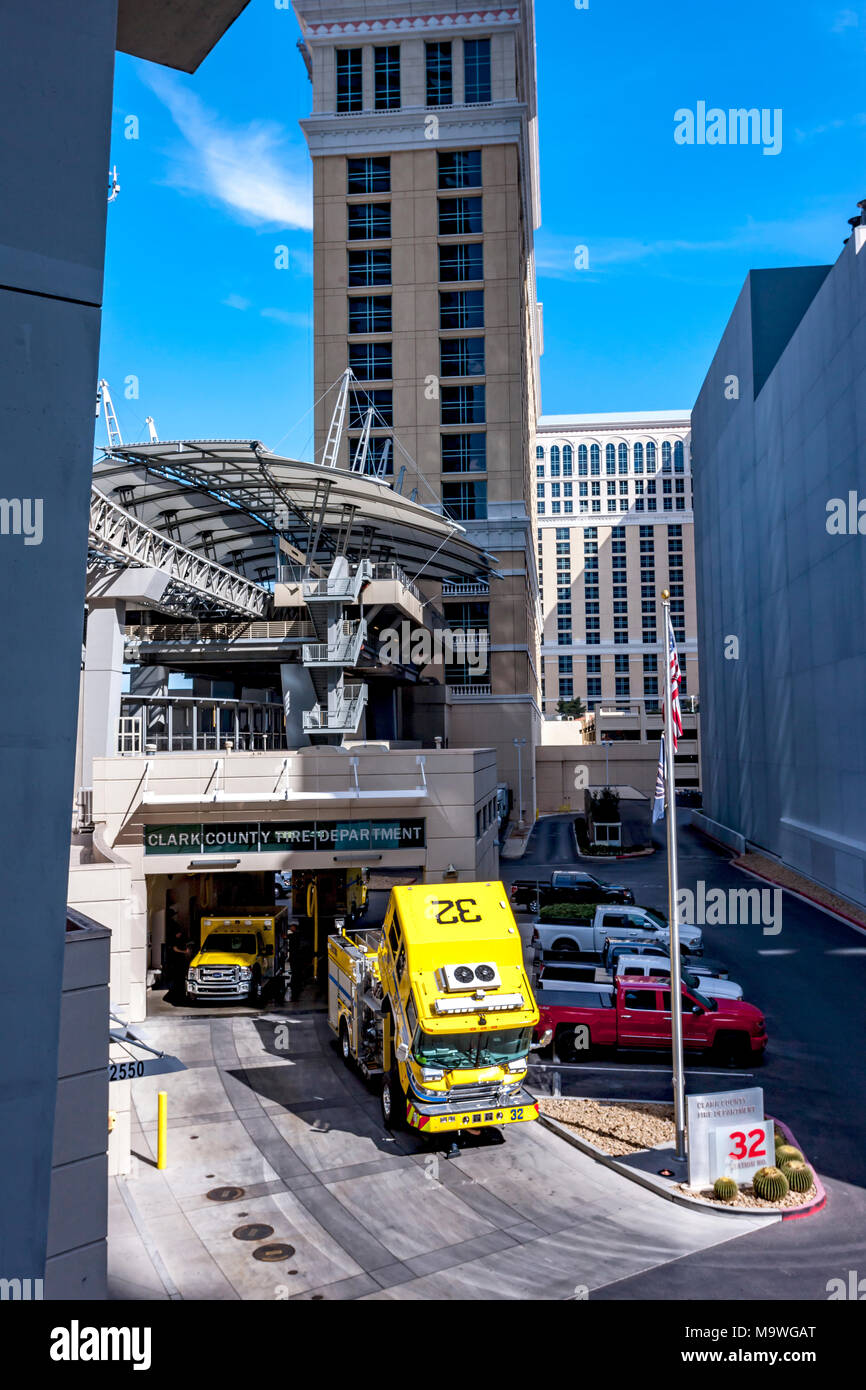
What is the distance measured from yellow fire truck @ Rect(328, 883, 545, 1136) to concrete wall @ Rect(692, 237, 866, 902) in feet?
72.5

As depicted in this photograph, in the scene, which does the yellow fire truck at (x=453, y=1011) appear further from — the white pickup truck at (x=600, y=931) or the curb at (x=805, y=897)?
the curb at (x=805, y=897)

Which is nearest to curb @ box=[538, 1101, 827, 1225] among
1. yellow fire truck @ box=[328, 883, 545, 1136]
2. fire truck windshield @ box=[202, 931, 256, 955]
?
yellow fire truck @ box=[328, 883, 545, 1136]

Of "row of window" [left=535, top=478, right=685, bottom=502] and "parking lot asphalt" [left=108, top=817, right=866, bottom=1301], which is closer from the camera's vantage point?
"parking lot asphalt" [left=108, top=817, right=866, bottom=1301]

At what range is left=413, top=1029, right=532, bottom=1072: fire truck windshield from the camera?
49.5 ft

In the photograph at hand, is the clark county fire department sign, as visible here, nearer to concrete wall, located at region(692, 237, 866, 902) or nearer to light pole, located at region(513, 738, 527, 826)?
concrete wall, located at region(692, 237, 866, 902)

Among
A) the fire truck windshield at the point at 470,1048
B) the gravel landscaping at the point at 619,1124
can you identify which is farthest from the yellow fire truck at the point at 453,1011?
the gravel landscaping at the point at 619,1124

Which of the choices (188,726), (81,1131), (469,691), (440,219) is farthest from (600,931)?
(440,219)

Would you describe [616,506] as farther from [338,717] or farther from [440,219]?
[338,717]

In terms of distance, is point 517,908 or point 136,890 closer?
point 136,890

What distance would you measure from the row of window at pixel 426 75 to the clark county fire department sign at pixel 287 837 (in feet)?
211

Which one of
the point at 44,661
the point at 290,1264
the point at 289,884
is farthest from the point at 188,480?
the point at 44,661
